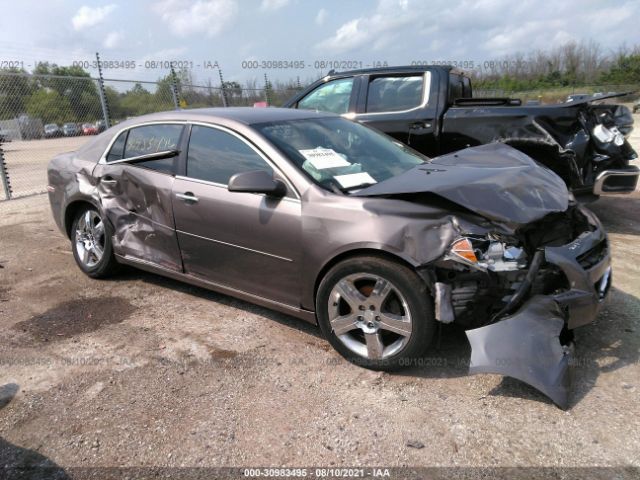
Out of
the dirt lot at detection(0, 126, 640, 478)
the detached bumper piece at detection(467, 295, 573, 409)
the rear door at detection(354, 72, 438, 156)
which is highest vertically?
the rear door at detection(354, 72, 438, 156)

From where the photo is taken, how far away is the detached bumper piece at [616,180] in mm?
5090

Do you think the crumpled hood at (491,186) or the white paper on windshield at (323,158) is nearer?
the crumpled hood at (491,186)

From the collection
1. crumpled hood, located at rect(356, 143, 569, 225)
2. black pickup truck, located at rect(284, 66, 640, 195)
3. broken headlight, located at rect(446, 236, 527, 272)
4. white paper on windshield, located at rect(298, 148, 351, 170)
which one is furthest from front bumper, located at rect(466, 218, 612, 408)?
black pickup truck, located at rect(284, 66, 640, 195)

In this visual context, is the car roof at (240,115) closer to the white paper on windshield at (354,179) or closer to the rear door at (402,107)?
the white paper on windshield at (354,179)

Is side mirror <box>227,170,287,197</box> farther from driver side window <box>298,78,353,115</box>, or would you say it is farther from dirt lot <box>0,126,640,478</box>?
driver side window <box>298,78,353,115</box>

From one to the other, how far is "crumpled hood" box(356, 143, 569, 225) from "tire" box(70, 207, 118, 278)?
2.66 metres

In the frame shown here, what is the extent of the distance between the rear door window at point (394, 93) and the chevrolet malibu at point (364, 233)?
1.80 meters

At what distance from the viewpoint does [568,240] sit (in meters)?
3.05

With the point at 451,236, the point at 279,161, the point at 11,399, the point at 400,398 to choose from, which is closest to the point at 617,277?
the point at 451,236

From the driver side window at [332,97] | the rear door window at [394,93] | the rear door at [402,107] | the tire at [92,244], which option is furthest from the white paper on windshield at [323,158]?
the driver side window at [332,97]

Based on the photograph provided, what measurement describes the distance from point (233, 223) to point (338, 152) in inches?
36.4

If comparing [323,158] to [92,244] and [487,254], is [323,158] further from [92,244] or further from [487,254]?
[92,244]

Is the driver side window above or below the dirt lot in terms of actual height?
above

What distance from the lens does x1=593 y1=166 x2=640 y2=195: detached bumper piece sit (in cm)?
509
